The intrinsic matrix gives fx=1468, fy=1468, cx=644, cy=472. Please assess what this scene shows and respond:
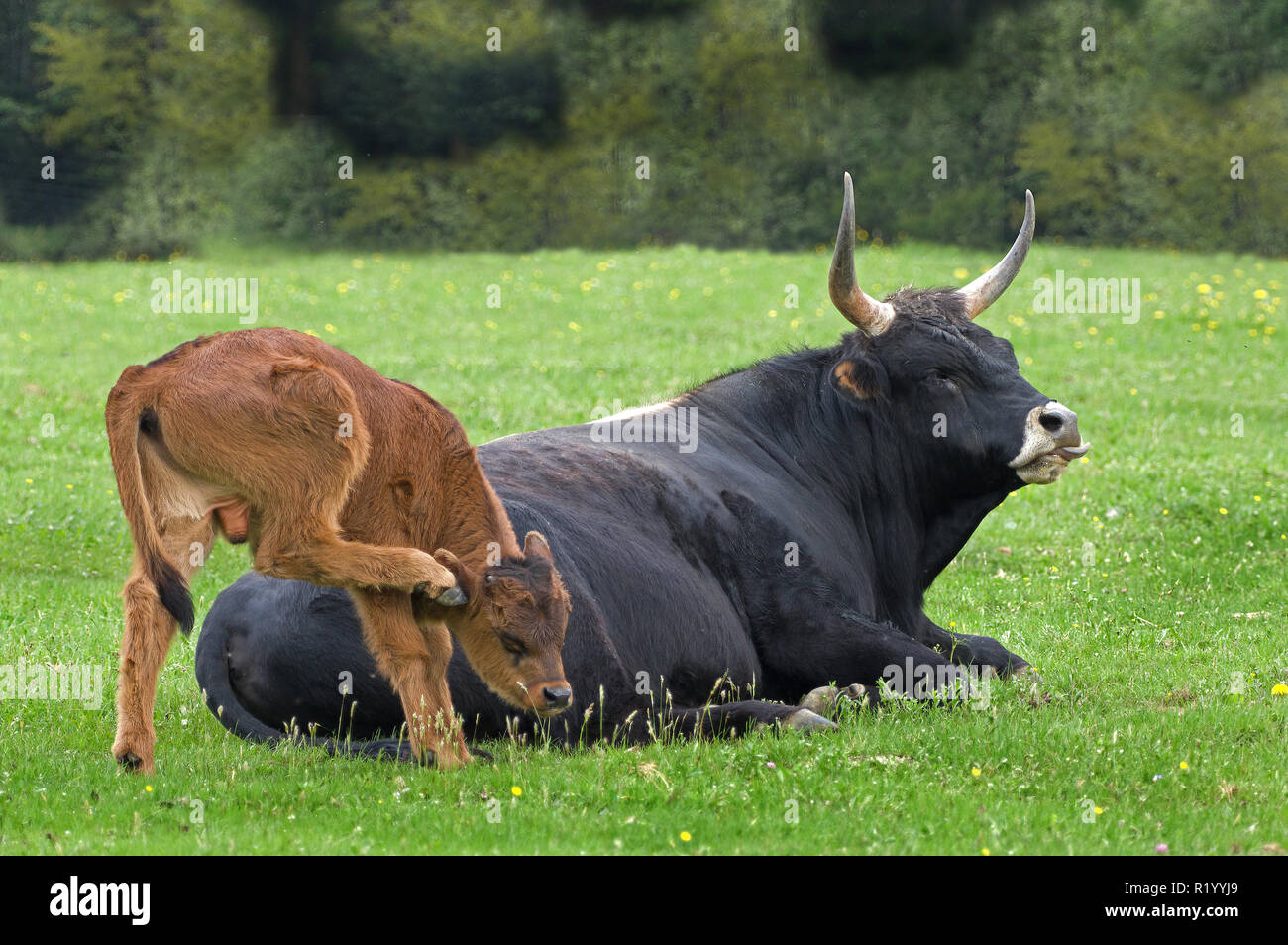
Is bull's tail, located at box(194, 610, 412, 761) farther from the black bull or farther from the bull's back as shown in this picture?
the bull's back

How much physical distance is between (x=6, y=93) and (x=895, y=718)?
27.3 m

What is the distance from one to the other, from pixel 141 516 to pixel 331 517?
691 millimetres

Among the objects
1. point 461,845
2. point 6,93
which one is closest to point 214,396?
point 461,845

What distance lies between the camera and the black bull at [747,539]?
651cm

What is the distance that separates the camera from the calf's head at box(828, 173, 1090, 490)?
7.87 meters

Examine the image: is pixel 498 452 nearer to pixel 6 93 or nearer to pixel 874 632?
pixel 874 632

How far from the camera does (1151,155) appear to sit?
30797 mm

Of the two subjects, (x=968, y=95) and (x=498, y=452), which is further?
(x=968, y=95)

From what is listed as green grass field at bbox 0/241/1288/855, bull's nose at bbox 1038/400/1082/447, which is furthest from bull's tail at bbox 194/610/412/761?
bull's nose at bbox 1038/400/1082/447

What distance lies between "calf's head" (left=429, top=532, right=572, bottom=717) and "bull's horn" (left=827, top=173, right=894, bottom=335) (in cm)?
256

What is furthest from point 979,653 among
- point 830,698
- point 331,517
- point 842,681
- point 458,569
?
point 331,517

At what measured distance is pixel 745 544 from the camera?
7.66 metres

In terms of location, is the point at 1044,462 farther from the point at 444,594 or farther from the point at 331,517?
the point at 331,517

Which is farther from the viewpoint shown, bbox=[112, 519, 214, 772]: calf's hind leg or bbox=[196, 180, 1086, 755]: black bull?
bbox=[196, 180, 1086, 755]: black bull
